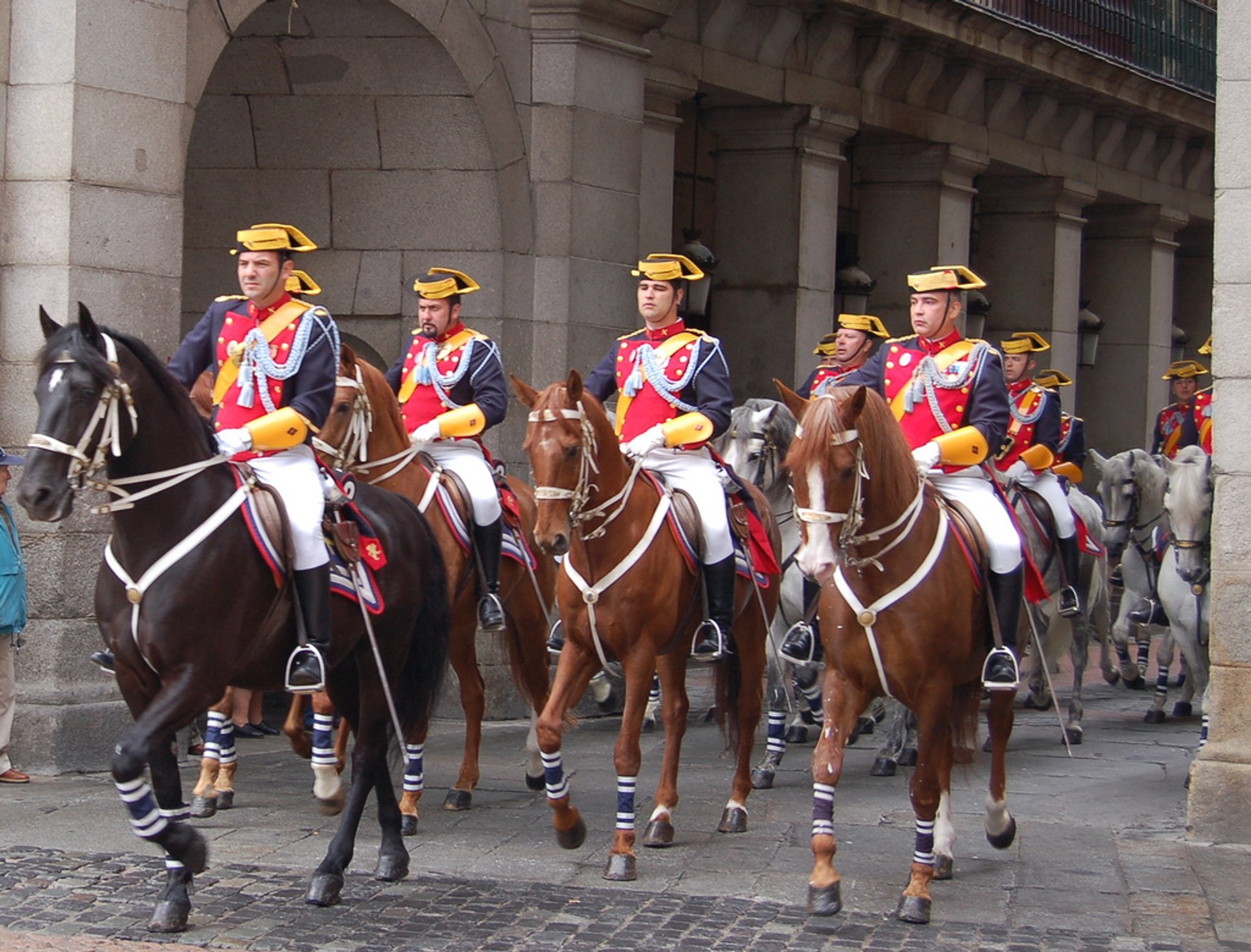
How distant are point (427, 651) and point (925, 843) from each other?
2.34m

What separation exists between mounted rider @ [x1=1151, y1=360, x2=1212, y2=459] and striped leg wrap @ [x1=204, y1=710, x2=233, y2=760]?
8061 mm

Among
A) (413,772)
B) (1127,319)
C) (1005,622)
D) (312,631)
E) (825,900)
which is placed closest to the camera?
(825,900)

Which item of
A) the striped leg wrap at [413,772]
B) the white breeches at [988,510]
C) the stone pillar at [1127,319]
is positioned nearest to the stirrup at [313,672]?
the striped leg wrap at [413,772]

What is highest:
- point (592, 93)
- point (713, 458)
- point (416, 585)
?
point (592, 93)

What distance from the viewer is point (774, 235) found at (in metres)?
18.1

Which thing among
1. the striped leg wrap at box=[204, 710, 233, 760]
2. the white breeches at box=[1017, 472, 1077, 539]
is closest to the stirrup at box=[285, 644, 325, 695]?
the striped leg wrap at box=[204, 710, 233, 760]

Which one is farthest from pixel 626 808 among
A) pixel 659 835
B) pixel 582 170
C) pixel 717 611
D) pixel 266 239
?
pixel 582 170

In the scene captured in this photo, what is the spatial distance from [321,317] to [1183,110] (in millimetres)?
17910

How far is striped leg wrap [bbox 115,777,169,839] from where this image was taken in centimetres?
731

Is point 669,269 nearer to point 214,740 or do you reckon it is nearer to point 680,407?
point 680,407

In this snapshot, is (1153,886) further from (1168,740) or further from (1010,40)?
(1010,40)

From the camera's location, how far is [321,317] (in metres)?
8.75

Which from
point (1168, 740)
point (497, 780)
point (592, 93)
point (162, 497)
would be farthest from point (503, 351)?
point (162, 497)

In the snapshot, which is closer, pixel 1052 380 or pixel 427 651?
pixel 427 651
